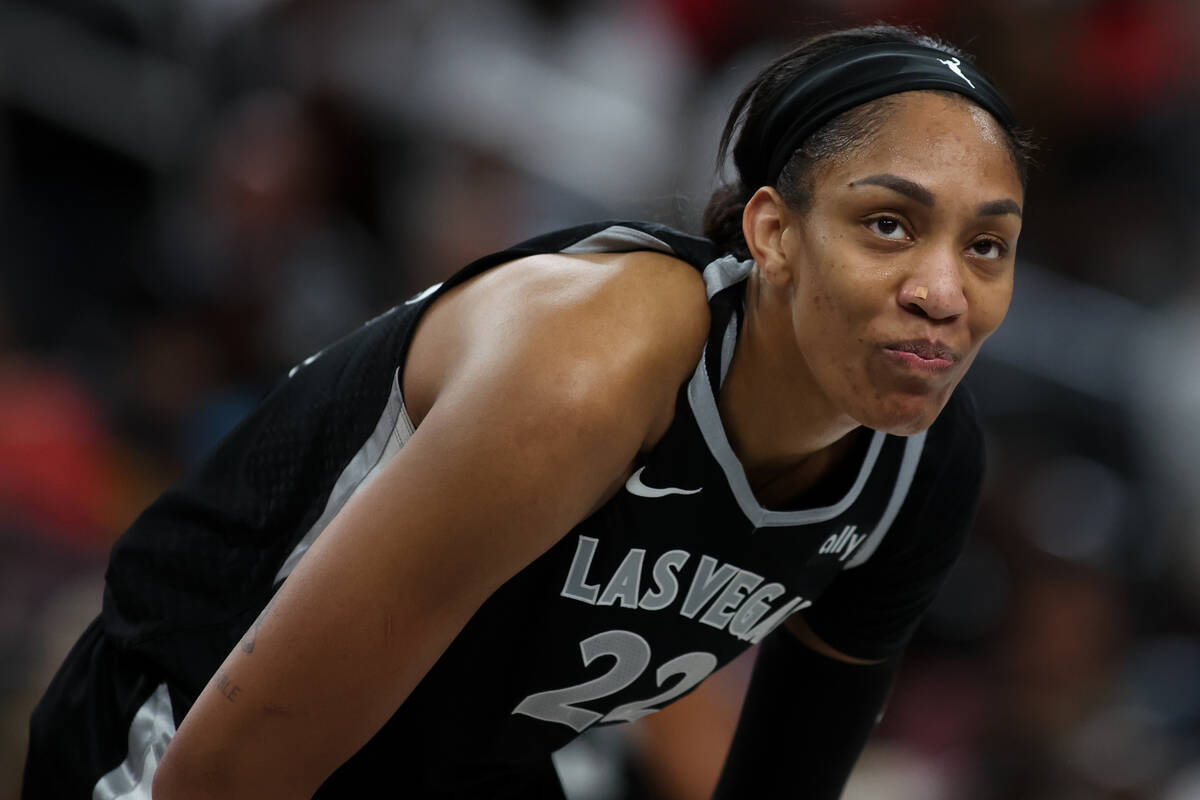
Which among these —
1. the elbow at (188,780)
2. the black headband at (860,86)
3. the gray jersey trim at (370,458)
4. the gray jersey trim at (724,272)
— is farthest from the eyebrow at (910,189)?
the elbow at (188,780)

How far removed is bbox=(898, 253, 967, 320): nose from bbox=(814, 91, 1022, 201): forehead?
0.08 m

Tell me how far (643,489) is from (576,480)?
0.61 feet

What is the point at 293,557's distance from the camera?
1.85m

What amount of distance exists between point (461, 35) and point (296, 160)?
72 cm

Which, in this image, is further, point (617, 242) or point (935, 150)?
point (617, 242)

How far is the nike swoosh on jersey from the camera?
176 cm

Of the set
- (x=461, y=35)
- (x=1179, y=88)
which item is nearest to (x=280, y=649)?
(x=461, y=35)

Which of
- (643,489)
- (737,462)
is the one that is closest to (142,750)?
(643,489)

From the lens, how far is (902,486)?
2062 millimetres

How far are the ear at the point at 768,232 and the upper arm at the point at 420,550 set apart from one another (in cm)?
25

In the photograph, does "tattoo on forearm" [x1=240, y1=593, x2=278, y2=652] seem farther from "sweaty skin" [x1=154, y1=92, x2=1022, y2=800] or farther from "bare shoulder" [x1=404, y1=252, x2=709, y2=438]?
"bare shoulder" [x1=404, y1=252, x2=709, y2=438]

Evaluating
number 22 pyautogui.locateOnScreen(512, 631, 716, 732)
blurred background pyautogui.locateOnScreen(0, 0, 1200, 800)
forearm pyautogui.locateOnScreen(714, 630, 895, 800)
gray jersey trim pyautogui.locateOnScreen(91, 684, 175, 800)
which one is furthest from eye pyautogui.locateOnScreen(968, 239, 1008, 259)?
blurred background pyautogui.locateOnScreen(0, 0, 1200, 800)

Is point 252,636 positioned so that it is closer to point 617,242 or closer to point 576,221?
point 617,242

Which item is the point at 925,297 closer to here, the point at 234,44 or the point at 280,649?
the point at 280,649
